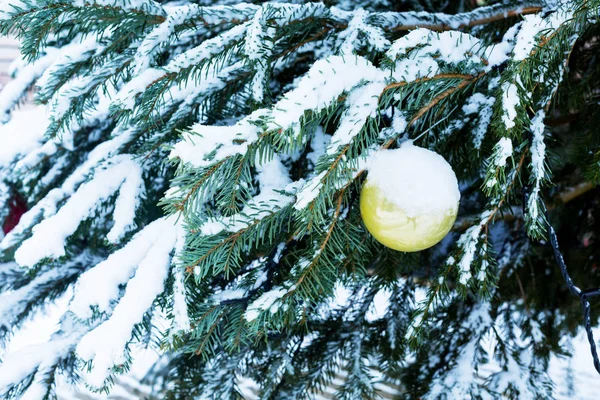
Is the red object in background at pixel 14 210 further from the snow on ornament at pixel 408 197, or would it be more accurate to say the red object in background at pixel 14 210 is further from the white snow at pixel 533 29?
the white snow at pixel 533 29

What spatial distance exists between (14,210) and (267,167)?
108 centimetres

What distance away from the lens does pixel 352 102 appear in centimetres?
59

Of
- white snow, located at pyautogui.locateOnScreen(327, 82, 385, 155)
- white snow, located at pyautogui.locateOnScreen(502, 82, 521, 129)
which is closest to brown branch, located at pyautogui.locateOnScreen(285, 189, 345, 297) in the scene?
white snow, located at pyautogui.locateOnScreen(327, 82, 385, 155)

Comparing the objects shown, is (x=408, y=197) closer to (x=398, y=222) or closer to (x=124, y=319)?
(x=398, y=222)

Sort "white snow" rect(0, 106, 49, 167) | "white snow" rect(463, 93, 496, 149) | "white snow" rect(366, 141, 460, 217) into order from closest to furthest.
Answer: "white snow" rect(366, 141, 460, 217) < "white snow" rect(463, 93, 496, 149) < "white snow" rect(0, 106, 49, 167)

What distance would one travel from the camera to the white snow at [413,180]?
2.02 feet

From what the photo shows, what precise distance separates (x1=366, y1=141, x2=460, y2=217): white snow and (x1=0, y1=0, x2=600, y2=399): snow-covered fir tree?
0.09 feet

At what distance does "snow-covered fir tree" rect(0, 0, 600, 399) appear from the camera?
59 centimetres

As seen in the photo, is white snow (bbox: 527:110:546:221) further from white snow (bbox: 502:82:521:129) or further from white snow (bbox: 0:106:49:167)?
white snow (bbox: 0:106:49:167)

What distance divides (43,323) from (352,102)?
3203mm

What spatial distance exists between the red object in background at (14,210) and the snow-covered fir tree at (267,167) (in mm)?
115

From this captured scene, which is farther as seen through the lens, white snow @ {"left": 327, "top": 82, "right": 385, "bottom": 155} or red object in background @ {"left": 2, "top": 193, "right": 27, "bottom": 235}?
red object in background @ {"left": 2, "top": 193, "right": 27, "bottom": 235}

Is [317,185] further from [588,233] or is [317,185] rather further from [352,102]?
[588,233]

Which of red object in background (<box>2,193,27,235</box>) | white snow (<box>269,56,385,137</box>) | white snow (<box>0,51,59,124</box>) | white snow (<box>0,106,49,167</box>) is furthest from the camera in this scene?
red object in background (<box>2,193,27,235</box>)
